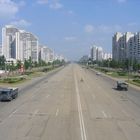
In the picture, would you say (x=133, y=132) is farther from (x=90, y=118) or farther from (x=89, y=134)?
(x=90, y=118)

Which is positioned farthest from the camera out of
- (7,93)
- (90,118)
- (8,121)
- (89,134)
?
(7,93)

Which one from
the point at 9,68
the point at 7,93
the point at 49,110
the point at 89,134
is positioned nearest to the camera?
the point at 89,134

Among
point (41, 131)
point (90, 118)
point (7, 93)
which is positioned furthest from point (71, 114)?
point (7, 93)

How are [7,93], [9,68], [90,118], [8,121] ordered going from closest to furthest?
[8,121], [90,118], [7,93], [9,68]

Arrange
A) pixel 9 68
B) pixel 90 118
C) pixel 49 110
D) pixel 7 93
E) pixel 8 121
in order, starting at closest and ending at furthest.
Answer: pixel 8 121
pixel 90 118
pixel 49 110
pixel 7 93
pixel 9 68

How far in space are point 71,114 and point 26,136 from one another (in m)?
10.5

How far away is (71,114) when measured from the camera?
30.3 meters

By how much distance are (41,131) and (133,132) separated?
201 inches

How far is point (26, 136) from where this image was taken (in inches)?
789

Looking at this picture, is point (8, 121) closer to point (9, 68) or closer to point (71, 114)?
point (71, 114)

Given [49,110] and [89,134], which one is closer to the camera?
[89,134]

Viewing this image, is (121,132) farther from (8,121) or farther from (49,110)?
(49,110)

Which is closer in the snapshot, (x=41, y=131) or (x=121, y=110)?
(x=41, y=131)

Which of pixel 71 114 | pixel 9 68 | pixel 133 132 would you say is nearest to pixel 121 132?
pixel 133 132
